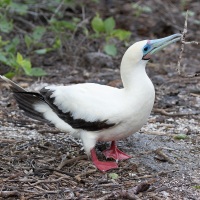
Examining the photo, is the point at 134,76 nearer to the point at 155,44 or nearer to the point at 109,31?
the point at 155,44

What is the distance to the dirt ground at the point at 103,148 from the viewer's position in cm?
478

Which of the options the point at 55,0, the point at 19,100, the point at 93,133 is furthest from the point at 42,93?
the point at 55,0

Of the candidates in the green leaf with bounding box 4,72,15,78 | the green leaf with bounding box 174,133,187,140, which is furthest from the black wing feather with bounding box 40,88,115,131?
the green leaf with bounding box 4,72,15,78

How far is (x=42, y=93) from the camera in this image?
555cm

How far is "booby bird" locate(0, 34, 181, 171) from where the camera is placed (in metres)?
5.06

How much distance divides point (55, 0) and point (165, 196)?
4.78m

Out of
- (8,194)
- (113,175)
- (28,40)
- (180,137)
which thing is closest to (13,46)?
(28,40)

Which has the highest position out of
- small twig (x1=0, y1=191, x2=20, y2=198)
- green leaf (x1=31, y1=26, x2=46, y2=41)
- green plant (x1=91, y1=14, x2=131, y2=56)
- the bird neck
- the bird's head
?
the bird's head

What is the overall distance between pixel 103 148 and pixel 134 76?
2.77ft

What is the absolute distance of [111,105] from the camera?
5082mm

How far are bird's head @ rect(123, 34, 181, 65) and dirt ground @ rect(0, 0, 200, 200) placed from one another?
2.86ft

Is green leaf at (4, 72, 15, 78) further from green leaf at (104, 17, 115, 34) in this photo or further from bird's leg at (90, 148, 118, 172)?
bird's leg at (90, 148, 118, 172)

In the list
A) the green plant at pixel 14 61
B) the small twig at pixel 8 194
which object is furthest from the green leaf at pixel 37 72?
the small twig at pixel 8 194

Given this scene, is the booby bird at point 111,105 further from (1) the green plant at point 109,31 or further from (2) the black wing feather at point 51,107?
(1) the green plant at point 109,31
